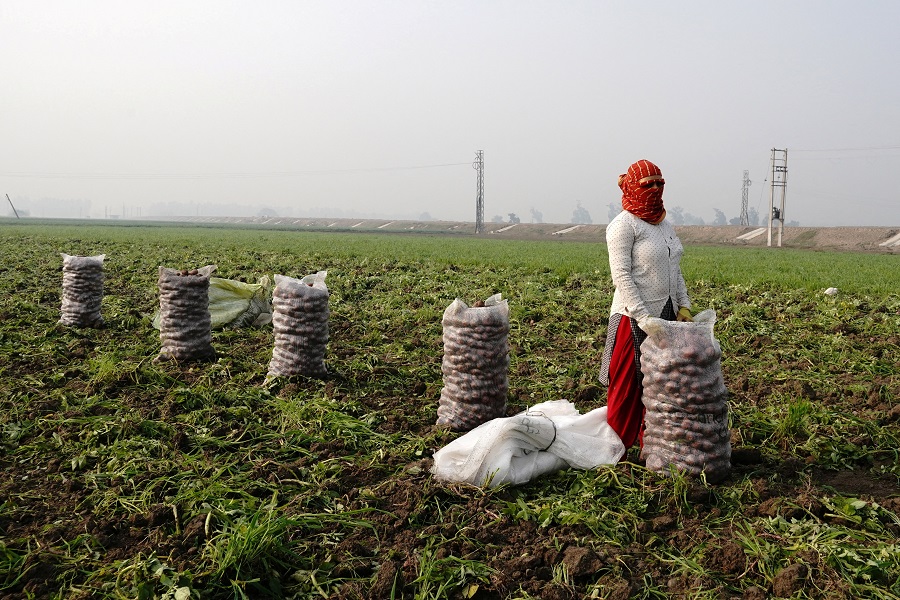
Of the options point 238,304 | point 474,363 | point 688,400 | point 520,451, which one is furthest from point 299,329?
point 688,400

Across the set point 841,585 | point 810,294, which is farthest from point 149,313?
point 810,294

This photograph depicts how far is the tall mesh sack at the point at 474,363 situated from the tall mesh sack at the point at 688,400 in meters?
1.20

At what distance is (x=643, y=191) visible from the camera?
4121mm

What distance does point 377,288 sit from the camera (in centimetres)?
1190

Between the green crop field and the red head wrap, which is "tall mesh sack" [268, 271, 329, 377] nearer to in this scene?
the green crop field

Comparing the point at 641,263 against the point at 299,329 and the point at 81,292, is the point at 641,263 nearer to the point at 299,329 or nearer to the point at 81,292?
the point at 299,329

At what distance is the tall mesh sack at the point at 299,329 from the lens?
19.9 feet

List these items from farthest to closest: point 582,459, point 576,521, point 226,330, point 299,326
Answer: point 226,330 → point 299,326 → point 582,459 → point 576,521

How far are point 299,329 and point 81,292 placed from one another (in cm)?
397

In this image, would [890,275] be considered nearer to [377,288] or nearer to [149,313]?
[377,288]

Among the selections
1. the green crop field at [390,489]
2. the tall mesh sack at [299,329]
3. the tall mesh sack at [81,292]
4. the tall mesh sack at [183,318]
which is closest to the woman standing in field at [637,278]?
the green crop field at [390,489]

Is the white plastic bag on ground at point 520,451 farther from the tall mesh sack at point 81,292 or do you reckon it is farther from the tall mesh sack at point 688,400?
the tall mesh sack at point 81,292

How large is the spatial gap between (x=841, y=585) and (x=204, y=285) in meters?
6.00

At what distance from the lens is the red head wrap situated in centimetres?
411
